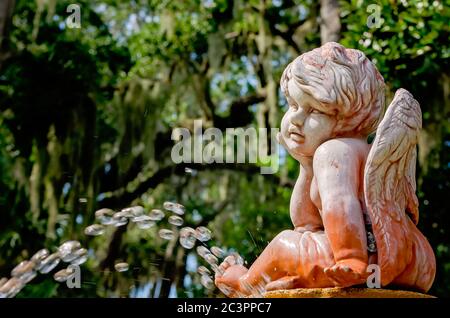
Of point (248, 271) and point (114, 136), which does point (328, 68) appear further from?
point (114, 136)

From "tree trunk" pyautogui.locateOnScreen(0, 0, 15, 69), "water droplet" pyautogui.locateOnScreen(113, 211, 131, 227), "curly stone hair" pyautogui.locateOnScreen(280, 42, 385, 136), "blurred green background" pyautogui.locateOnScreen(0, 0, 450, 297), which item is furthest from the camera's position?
"blurred green background" pyautogui.locateOnScreen(0, 0, 450, 297)

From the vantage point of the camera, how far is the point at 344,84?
183 inches

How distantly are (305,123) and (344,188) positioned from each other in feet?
1.48

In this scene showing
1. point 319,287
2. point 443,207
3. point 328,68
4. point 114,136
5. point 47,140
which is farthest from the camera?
point 114,136

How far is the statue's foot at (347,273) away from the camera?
4.23m

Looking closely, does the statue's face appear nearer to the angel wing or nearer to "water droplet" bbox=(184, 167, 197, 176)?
the angel wing

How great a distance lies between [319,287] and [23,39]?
10835 millimetres

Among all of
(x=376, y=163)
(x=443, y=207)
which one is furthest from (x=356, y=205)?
(x=443, y=207)

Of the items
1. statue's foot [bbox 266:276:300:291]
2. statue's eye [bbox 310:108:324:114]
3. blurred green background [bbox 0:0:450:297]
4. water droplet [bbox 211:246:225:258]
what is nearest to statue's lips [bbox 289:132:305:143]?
statue's eye [bbox 310:108:324:114]

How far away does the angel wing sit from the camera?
14.5 ft

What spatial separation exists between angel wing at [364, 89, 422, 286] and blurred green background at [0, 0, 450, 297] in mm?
7129

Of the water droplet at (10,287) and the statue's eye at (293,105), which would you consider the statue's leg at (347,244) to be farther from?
the water droplet at (10,287)

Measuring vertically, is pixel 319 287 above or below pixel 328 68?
below

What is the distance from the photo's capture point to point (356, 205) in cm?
445
